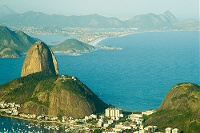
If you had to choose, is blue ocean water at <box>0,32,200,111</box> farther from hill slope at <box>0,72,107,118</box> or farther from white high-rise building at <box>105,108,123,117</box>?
hill slope at <box>0,72,107,118</box>

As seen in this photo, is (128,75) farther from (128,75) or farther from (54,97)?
(54,97)

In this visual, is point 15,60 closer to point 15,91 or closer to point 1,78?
point 1,78

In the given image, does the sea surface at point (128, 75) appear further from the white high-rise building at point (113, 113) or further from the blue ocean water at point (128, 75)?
the white high-rise building at point (113, 113)

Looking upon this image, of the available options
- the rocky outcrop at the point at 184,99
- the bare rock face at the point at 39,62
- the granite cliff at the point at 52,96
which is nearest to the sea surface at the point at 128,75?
the granite cliff at the point at 52,96

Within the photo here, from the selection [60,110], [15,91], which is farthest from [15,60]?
[60,110]

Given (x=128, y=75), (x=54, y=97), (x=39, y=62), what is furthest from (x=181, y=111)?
(x=128, y=75)

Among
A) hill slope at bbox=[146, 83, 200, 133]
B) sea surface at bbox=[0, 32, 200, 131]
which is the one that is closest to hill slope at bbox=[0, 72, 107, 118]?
sea surface at bbox=[0, 32, 200, 131]
